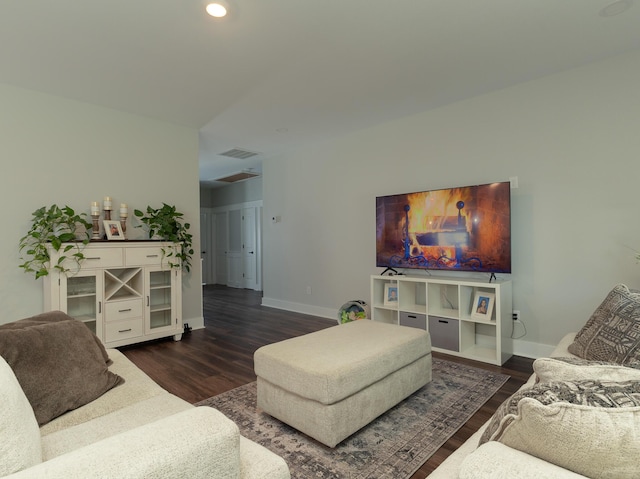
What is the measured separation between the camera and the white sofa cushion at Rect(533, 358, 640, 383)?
37.0 inches

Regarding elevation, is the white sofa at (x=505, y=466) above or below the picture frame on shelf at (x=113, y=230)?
below

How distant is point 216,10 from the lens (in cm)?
223

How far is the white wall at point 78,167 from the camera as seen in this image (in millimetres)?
3312

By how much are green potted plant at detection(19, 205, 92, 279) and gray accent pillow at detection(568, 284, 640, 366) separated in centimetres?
399

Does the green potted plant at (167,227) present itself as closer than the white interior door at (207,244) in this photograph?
Yes

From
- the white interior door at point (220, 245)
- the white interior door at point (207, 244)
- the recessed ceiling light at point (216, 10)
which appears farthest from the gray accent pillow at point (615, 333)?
the white interior door at point (207, 244)

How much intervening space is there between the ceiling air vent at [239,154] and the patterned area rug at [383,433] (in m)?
3.94

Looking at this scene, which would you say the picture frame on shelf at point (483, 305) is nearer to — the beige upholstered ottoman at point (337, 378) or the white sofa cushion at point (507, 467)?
the beige upholstered ottoman at point (337, 378)

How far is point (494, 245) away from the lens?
331 centimetres

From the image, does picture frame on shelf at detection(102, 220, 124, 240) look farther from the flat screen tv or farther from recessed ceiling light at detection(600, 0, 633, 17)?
recessed ceiling light at detection(600, 0, 633, 17)

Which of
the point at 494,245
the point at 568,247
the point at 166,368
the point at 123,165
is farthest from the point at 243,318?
the point at 568,247

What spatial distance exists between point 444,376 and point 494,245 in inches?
52.0

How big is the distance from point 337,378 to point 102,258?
9.47ft

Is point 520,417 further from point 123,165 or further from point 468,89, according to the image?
point 123,165
